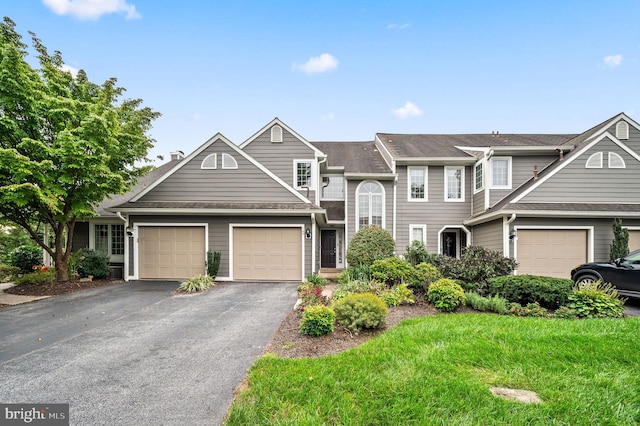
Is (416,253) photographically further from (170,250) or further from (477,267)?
(170,250)

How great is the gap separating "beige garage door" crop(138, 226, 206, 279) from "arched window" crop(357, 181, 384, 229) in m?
7.01

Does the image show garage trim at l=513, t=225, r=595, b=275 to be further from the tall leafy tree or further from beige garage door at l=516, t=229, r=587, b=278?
the tall leafy tree

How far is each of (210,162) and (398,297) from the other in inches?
346

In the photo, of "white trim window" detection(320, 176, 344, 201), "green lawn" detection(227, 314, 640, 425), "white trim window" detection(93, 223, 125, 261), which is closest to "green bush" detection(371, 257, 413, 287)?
"green lawn" detection(227, 314, 640, 425)

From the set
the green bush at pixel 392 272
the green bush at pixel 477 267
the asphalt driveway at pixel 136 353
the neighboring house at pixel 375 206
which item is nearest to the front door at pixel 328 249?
the neighboring house at pixel 375 206

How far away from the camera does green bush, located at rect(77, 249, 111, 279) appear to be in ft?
38.3

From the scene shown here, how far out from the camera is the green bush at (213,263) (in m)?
10.9

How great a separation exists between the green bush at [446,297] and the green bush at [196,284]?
23.1ft

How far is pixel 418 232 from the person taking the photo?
45.4 feet

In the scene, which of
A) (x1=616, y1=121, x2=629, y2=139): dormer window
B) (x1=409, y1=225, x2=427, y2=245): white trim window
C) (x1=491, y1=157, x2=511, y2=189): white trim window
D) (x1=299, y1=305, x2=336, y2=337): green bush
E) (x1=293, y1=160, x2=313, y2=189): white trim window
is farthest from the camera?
(x1=409, y1=225, x2=427, y2=245): white trim window

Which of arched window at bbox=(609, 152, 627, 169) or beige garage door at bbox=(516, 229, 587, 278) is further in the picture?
arched window at bbox=(609, 152, 627, 169)

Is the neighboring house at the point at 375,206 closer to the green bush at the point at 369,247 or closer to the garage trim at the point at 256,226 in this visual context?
the garage trim at the point at 256,226

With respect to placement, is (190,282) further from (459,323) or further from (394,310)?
(459,323)

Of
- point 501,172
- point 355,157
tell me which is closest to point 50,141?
point 355,157
